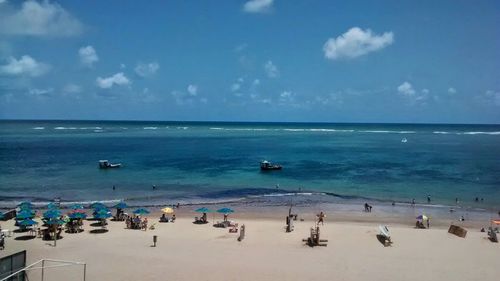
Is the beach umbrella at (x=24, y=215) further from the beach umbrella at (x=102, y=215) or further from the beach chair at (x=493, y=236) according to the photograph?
the beach chair at (x=493, y=236)

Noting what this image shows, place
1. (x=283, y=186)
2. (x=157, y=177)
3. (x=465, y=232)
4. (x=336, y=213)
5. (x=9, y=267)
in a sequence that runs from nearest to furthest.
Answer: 1. (x=9, y=267)
2. (x=465, y=232)
3. (x=336, y=213)
4. (x=283, y=186)
5. (x=157, y=177)

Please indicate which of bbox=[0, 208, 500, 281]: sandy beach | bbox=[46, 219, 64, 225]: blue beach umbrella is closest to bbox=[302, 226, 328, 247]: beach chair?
bbox=[0, 208, 500, 281]: sandy beach

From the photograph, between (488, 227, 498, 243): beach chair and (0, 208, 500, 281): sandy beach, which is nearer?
(0, 208, 500, 281): sandy beach

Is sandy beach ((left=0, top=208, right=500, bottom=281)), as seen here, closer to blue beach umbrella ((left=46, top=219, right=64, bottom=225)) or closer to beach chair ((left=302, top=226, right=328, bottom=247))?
beach chair ((left=302, top=226, right=328, bottom=247))

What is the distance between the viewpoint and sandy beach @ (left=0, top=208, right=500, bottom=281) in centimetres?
1959

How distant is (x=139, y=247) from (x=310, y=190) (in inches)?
1029

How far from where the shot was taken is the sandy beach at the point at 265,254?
1959 centimetres

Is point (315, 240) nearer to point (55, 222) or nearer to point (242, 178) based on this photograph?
point (55, 222)

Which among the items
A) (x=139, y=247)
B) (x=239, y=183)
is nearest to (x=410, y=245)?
(x=139, y=247)

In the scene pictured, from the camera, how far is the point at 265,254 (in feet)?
74.6

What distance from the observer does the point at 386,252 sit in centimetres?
2356

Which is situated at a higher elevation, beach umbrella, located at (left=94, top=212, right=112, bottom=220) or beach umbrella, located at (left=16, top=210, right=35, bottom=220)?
beach umbrella, located at (left=94, top=212, right=112, bottom=220)

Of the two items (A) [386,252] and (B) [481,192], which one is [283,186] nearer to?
(B) [481,192]

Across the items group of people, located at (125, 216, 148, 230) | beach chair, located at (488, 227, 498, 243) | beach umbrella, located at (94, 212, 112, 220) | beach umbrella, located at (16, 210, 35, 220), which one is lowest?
group of people, located at (125, 216, 148, 230)
